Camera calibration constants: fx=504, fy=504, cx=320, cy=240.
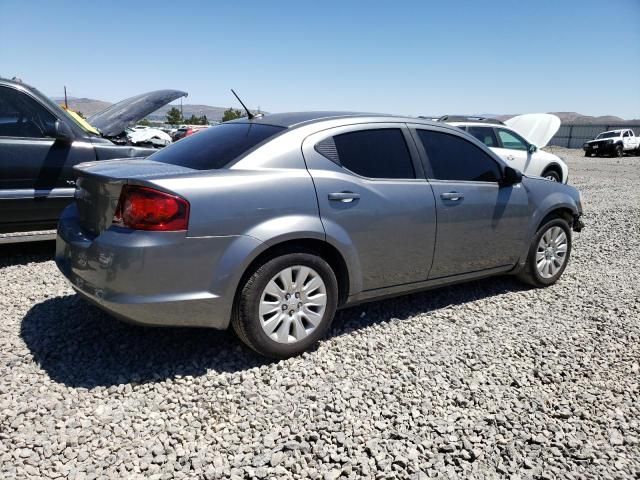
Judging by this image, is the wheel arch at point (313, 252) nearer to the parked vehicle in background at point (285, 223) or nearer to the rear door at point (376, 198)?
the parked vehicle in background at point (285, 223)

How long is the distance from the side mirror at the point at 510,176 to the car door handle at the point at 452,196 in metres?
0.60

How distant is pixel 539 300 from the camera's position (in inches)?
182

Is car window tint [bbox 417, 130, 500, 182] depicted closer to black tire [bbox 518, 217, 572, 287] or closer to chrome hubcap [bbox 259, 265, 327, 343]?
black tire [bbox 518, 217, 572, 287]

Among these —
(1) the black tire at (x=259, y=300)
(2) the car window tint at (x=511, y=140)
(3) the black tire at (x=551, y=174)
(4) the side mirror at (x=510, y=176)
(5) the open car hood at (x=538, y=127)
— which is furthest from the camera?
(5) the open car hood at (x=538, y=127)

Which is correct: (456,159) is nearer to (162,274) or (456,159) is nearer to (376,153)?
(376,153)

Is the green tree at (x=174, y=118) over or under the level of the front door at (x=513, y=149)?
over

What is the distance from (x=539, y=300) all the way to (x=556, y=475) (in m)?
2.50

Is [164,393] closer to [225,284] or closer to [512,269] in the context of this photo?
[225,284]

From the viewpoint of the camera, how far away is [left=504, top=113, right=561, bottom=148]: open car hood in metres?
16.5

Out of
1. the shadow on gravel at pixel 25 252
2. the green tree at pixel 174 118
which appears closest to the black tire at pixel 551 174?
the shadow on gravel at pixel 25 252

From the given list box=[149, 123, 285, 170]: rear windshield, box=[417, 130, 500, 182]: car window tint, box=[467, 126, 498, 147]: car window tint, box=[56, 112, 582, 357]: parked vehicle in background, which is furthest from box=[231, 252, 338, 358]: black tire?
box=[467, 126, 498, 147]: car window tint

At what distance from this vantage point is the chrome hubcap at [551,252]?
4.82 m

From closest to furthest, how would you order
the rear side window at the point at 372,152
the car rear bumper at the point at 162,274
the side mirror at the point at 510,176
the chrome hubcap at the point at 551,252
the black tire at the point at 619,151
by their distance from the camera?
the car rear bumper at the point at 162,274 < the rear side window at the point at 372,152 < the side mirror at the point at 510,176 < the chrome hubcap at the point at 551,252 < the black tire at the point at 619,151

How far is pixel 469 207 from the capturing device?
13.3ft
